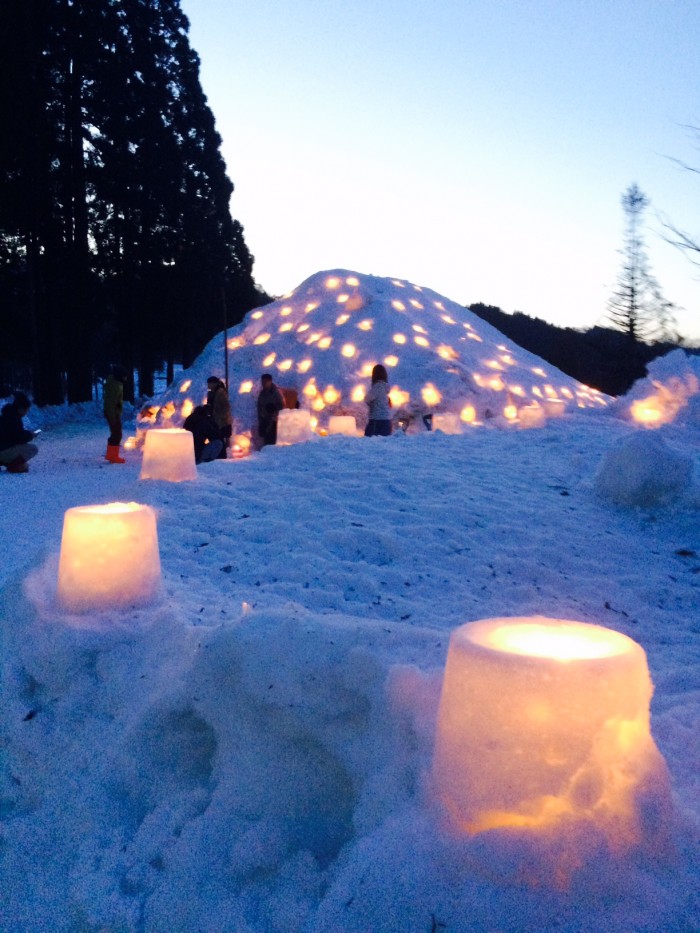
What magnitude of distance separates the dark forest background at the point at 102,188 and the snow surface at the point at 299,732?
14204mm

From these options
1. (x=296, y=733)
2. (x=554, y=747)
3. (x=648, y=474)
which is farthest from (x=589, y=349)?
(x=554, y=747)

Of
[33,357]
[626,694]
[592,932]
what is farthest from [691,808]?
[33,357]

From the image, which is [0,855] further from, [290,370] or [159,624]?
[290,370]

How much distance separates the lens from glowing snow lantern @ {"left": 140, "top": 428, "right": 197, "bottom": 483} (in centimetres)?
768

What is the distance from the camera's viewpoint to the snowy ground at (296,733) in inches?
78.7

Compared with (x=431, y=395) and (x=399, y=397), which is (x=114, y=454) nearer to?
(x=399, y=397)

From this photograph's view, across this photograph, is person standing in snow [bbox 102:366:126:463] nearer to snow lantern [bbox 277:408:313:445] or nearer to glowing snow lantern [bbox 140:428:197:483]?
Result: snow lantern [bbox 277:408:313:445]

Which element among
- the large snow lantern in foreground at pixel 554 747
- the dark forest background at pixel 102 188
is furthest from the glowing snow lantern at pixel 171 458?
the dark forest background at pixel 102 188

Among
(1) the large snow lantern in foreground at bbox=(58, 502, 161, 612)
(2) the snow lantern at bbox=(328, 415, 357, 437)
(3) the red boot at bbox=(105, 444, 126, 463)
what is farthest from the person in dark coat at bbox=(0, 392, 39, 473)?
(1) the large snow lantern in foreground at bbox=(58, 502, 161, 612)

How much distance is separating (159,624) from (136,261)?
22061mm

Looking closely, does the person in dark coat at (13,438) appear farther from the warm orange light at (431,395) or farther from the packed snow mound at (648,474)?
the packed snow mound at (648,474)

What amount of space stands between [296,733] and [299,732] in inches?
0.6

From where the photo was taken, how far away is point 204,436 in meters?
10.6

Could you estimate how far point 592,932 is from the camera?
1795 mm
